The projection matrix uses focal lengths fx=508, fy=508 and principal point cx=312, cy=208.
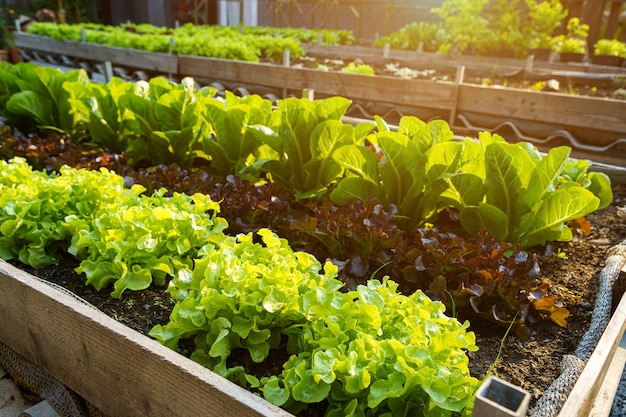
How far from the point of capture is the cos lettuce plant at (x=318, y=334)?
49.4 inches

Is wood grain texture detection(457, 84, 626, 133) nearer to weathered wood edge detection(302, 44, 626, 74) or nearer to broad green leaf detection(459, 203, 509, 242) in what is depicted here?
broad green leaf detection(459, 203, 509, 242)

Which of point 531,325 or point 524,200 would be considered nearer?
point 531,325

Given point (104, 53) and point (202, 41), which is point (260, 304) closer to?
point (202, 41)

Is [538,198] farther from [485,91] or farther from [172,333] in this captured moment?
[485,91]

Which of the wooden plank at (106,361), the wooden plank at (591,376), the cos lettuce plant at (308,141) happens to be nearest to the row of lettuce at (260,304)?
the wooden plank at (106,361)

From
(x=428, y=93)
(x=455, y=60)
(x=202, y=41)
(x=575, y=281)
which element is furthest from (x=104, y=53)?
(x=575, y=281)

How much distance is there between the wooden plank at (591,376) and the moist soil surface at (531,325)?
7.1 inches

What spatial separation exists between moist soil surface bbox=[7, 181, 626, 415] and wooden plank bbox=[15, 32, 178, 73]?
5.01 metres

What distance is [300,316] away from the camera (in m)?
1.55

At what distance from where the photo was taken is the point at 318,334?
1461mm

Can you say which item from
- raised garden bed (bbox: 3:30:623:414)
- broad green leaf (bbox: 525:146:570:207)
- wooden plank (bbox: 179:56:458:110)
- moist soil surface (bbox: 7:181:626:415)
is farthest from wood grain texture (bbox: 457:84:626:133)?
broad green leaf (bbox: 525:146:570:207)

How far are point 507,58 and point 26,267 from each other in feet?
25.8

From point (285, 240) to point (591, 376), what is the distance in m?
1.01

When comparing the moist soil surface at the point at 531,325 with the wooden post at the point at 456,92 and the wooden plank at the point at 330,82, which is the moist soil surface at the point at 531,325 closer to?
the wooden post at the point at 456,92
